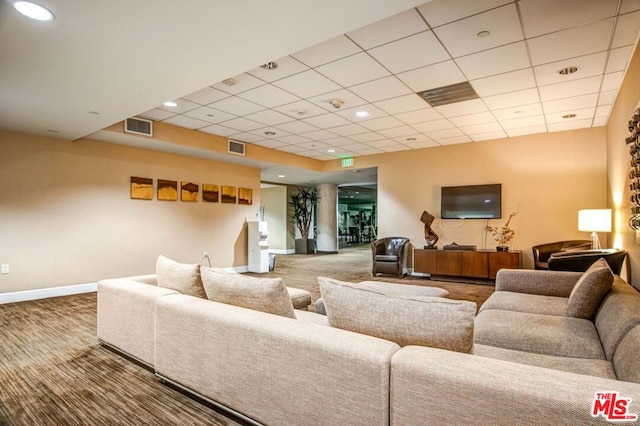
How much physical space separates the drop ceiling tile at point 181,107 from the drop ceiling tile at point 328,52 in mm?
2110

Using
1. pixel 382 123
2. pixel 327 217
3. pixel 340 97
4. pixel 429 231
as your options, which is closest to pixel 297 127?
pixel 382 123

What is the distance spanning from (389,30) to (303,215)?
10.1m

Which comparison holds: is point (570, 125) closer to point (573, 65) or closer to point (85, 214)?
point (573, 65)

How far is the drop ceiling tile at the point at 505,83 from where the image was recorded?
3908 millimetres

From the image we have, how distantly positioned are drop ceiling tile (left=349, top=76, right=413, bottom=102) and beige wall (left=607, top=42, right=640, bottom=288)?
7.34 feet

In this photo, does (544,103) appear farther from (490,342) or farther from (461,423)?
(461,423)

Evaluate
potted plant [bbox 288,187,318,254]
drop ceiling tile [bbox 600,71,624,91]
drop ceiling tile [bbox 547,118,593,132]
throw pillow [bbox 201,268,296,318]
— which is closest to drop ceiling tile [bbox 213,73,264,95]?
throw pillow [bbox 201,268,296,318]

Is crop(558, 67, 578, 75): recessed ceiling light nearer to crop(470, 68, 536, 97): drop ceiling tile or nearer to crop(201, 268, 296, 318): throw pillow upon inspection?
crop(470, 68, 536, 97): drop ceiling tile

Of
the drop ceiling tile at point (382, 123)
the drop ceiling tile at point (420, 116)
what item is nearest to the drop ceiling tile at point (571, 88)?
the drop ceiling tile at point (420, 116)

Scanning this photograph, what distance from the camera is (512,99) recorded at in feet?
15.4

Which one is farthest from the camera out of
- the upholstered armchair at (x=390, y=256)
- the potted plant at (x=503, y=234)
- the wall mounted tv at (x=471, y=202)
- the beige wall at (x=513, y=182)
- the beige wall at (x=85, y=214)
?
the upholstered armchair at (x=390, y=256)

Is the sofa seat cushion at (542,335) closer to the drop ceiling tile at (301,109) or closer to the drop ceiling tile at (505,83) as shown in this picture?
the drop ceiling tile at (505,83)

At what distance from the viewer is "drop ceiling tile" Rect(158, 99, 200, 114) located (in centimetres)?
481

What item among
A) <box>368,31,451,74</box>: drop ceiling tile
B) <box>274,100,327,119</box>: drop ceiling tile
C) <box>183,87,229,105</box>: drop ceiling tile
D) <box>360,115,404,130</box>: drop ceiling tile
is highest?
<box>368,31,451,74</box>: drop ceiling tile
